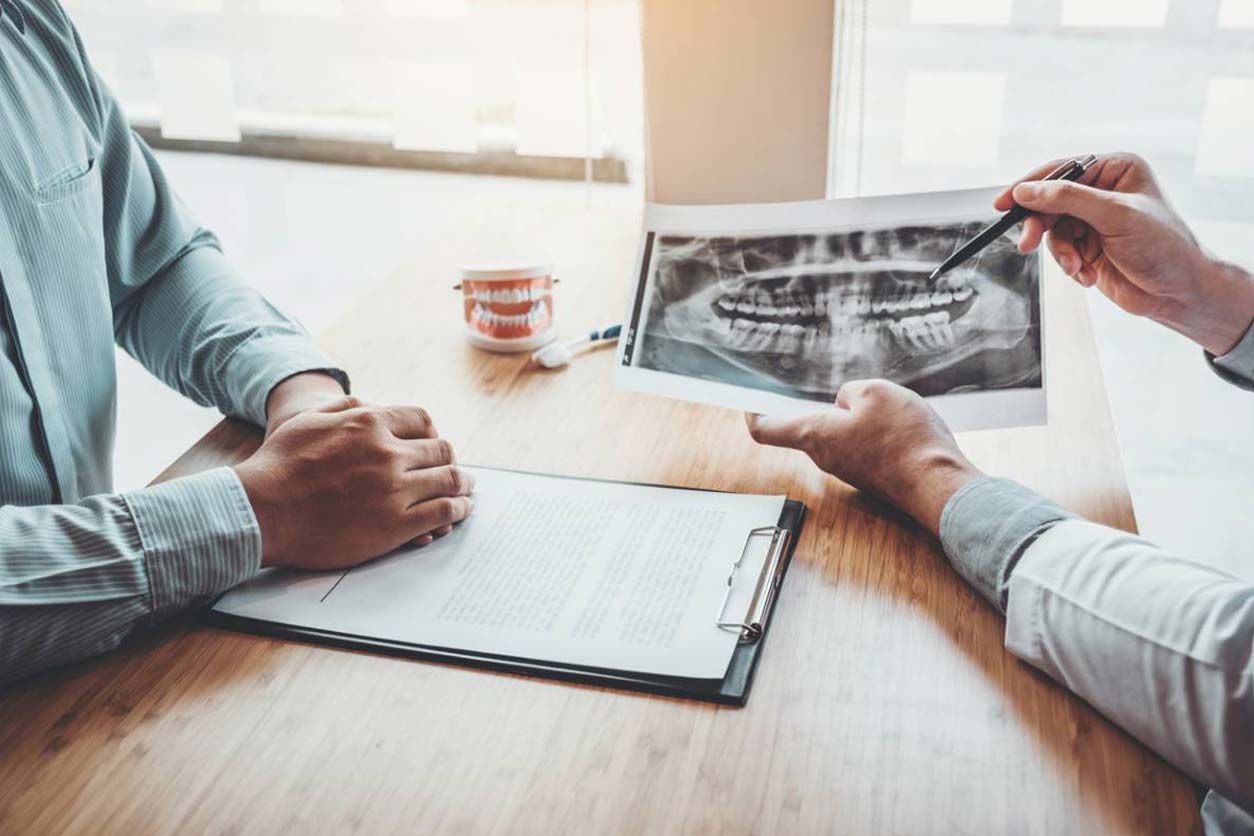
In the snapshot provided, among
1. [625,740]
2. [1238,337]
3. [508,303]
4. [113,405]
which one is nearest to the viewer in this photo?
[625,740]

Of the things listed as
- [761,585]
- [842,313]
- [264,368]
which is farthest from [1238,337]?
[264,368]

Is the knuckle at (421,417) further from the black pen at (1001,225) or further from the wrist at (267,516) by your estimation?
the black pen at (1001,225)

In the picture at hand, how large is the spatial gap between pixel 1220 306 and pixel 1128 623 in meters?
0.45

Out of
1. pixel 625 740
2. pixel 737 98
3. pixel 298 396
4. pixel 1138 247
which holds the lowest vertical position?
pixel 625 740

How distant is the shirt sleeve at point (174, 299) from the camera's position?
1.13m

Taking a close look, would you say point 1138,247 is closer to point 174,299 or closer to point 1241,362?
point 1241,362

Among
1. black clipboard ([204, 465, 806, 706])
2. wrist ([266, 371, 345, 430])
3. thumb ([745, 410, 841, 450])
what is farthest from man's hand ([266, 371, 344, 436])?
thumb ([745, 410, 841, 450])

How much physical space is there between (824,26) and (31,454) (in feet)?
3.46

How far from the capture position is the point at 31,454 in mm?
1016

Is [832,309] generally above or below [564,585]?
above

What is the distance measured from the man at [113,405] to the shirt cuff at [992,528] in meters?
0.40

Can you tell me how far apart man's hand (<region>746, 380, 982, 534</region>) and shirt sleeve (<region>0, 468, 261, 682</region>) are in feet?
1.60

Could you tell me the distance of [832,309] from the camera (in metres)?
1.12

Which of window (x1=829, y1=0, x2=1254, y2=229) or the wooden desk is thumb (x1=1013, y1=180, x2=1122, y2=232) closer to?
the wooden desk
